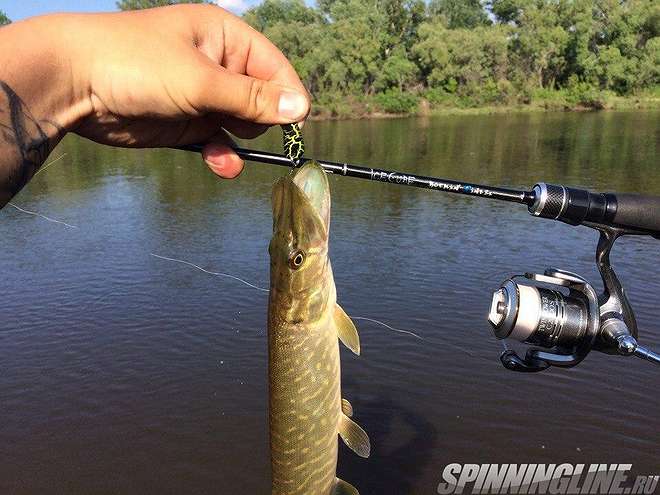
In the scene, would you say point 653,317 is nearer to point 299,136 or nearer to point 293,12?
point 299,136

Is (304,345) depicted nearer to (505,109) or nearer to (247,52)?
(247,52)

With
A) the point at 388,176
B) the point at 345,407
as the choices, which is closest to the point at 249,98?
the point at 388,176

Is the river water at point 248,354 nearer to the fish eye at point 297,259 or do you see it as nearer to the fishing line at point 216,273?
the fishing line at point 216,273

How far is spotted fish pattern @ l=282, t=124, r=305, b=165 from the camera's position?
247 cm

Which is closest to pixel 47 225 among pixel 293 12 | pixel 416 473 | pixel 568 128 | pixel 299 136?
pixel 416 473

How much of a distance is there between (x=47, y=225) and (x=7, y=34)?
15.1m

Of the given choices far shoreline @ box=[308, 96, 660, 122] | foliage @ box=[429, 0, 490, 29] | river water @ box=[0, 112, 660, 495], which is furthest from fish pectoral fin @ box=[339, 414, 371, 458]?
foliage @ box=[429, 0, 490, 29]

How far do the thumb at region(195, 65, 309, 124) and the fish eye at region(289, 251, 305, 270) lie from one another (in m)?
0.54

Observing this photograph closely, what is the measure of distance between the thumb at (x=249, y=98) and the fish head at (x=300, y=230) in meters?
0.36

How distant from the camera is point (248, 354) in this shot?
862cm

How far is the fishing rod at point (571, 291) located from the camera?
2.83 metres

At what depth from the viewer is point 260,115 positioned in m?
2.35

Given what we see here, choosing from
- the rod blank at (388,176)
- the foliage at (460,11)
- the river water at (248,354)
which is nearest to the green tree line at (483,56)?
the foliage at (460,11)

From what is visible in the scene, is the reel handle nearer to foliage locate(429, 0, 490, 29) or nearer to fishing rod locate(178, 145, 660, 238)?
fishing rod locate(178, 145, 660, 238)
